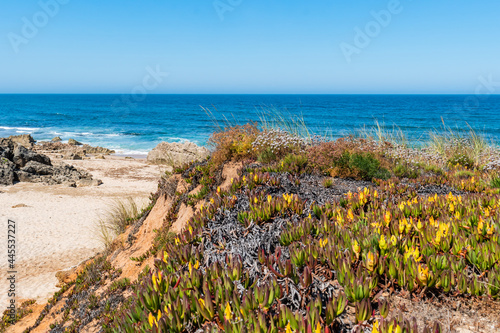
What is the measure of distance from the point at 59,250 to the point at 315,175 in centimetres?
764

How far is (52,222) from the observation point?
11836 mm

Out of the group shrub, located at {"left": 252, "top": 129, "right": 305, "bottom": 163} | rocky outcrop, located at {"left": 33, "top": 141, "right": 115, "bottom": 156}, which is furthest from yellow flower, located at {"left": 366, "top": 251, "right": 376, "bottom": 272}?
rocky outcrop, located at {"left": 33, "top": 141, "right": 115, "bottom": 156}

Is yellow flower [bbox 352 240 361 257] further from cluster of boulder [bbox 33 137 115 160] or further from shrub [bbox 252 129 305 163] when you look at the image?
cluster of boulder [bbox 33 137 115 160]

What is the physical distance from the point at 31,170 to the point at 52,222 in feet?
29.2

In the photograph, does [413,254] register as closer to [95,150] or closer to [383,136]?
[383,136]

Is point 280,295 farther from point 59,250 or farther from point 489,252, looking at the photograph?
point 59,250

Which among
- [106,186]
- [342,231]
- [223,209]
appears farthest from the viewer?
[106,186]

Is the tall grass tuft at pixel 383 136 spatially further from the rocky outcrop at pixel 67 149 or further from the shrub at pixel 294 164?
the rocky outcrop at pixel 67 149

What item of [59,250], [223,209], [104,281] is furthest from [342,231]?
[59,250]

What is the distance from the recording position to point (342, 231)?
10.7 feet

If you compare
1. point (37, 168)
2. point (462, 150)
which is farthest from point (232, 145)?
point (37, 168)

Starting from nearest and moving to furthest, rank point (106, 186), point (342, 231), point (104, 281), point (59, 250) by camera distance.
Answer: point (342, 231) < point (104, 281) < point (59, 250) < point (106, 186)

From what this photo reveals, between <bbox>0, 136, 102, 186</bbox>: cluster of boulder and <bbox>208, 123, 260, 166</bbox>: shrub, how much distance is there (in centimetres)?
1240

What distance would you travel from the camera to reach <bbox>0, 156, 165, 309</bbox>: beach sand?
320 inches
